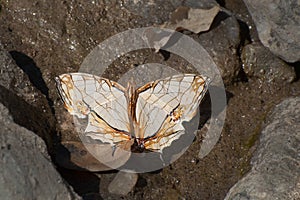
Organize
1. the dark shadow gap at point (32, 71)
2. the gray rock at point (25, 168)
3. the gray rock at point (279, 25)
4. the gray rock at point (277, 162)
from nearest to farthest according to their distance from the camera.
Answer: the gray rock at point (25, 168)
the gray rock at point (277, 162)
the gray rock at point (279, 25)
the dark shadow gap at point (32, 71)

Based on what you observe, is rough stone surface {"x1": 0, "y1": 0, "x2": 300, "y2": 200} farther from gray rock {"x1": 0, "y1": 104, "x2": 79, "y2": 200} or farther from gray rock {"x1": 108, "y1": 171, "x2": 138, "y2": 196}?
gray rock {"x1": 0, "y1": 104, "x2": 79, "y2": 200}

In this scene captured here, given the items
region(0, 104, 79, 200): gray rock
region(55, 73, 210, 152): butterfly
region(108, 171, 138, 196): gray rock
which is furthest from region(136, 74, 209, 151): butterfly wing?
region(0, 104, 79, 200): gray rock

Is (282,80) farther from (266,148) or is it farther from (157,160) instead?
(157,160)

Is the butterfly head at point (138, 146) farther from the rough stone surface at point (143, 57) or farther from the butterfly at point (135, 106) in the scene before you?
the rough stone surface at point (143, 57)

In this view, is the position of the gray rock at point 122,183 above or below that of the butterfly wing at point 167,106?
below

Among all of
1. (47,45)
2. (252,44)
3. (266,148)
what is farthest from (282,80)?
(47,45)

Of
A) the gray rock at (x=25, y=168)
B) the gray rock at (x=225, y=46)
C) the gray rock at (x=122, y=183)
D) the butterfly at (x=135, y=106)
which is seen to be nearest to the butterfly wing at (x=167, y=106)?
the butterfly at (x=135, y=106)
